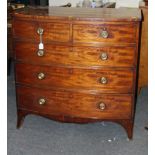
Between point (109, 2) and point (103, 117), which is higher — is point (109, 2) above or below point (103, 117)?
above

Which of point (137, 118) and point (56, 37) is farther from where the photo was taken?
point (137, 118)

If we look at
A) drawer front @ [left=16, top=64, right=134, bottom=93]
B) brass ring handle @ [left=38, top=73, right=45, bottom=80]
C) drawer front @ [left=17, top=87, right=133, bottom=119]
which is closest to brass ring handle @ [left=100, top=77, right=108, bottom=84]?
drawer front @ [left=16, top=64, right=134, bottom=93]

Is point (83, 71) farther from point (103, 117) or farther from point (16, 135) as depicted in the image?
point (16, 135)

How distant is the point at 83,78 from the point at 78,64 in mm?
106

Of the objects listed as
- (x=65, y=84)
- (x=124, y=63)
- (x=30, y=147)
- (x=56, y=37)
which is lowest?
(x=30, y=147)

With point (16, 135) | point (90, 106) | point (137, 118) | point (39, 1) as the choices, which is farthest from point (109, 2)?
point (16, 135)

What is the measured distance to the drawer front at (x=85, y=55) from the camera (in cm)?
196

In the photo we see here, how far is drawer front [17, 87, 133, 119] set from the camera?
209 cm

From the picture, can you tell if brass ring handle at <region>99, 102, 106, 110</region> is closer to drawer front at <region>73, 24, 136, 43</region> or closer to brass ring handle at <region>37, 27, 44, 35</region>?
drawer front at <region>73, 24, 136, 43</region>

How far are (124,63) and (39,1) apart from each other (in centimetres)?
228

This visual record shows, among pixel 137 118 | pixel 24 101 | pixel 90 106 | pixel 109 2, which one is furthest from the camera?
pixel 109 2

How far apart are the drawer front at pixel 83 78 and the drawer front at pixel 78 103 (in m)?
0.06

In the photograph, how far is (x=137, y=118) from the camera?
2.55 m

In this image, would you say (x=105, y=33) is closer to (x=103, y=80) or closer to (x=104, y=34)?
(x=104, y=34)
